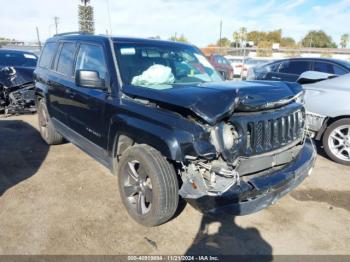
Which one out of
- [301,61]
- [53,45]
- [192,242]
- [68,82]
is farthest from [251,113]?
[301,61]

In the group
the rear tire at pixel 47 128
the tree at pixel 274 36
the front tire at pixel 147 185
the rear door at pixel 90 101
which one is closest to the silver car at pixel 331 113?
the front tire at pixel 147 185

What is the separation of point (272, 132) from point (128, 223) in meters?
Answer: 1.79

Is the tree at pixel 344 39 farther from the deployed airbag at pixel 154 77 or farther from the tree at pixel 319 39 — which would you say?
the deployed airbag at pixel 154 77

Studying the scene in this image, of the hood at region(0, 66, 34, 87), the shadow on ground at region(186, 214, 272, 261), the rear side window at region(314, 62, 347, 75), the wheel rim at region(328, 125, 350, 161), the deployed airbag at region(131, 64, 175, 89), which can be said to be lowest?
the shadow on ground at region(186, 214, 272, 261)

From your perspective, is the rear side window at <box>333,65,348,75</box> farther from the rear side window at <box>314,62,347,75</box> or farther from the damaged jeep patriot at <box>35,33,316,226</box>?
the damaged jeep patriot at <box>35,33,316,226</box>

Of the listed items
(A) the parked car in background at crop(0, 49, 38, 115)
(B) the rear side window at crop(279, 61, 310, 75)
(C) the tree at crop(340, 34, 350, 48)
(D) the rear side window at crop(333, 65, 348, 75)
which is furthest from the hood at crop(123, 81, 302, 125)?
(C) the tree at crop(340, 34, 350, 48)

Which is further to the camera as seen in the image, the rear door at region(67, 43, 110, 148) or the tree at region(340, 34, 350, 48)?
the tree at region(340, 34, 350, 48)

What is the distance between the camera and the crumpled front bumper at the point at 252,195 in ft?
8.78

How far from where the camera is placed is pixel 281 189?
3.04m

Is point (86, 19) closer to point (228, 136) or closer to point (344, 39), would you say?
point (228, 136)

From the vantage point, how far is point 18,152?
5520 millimetres

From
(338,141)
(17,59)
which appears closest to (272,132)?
(338,141)

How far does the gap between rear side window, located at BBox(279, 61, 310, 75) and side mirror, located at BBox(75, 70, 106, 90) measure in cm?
569

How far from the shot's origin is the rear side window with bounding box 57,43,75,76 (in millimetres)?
4601
